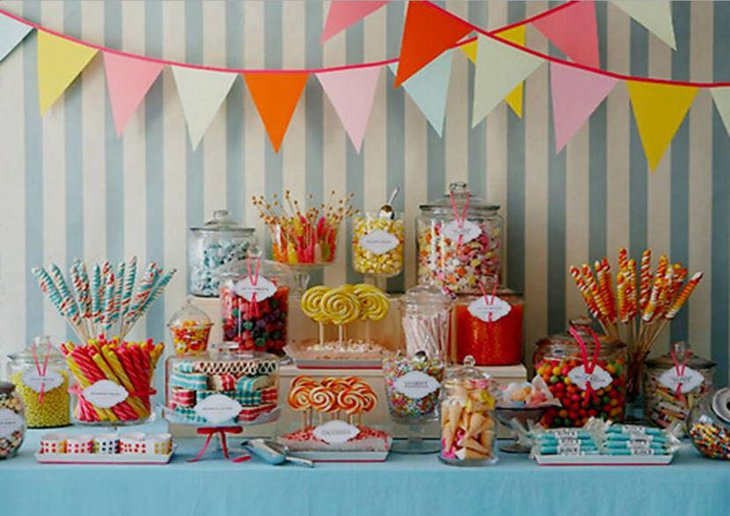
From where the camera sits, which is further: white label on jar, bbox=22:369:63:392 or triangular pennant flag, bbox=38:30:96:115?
triangular pennant flag, bbox=38:30:96:115

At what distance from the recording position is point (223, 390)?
2.24m

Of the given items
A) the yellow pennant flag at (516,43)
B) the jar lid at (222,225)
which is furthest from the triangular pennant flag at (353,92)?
the jar lid at (222,225)

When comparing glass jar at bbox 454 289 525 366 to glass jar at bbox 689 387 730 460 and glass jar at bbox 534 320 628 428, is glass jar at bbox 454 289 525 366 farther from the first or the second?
glass jar at bbox 689 387 730 460

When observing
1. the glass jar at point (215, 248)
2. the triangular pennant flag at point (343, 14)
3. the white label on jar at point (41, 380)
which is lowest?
the white label on jar at point (41, 380)

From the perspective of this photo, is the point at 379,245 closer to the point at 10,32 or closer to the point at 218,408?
the point at 218,408

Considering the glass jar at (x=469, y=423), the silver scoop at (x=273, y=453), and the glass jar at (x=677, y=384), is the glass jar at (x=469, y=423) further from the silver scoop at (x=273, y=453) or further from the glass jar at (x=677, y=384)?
the glass jar at (x=677, y=384)

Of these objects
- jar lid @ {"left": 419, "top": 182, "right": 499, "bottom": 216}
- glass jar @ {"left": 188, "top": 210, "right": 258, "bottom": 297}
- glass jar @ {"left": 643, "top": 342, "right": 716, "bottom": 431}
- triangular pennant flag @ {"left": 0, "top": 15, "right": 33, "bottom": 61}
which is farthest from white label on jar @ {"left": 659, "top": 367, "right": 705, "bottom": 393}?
triangular pennant flag @ {"left": 0, "top": 15, "right": 33, "bottom": 61}

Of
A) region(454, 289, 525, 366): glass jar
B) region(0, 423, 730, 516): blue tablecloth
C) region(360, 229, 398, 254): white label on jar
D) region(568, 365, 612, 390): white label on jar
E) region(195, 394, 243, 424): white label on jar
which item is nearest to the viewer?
region(0, 423, 730, 516): blue tablecloth

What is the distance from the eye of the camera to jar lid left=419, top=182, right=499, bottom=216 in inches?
99.4

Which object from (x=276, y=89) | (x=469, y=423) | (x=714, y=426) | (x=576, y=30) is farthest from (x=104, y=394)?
(x=576, y=30)

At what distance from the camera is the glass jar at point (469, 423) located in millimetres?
2164

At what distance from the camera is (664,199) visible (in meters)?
2.76

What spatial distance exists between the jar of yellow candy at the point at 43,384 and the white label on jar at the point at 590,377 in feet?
3.97

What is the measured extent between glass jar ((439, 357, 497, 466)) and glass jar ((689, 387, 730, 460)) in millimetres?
441
